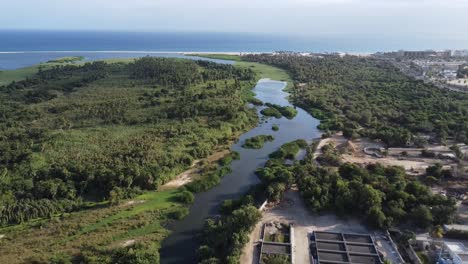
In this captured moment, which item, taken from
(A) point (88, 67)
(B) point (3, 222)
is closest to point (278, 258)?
(B) point (3, 222)

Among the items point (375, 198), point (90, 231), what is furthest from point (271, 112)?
point (90, 231)

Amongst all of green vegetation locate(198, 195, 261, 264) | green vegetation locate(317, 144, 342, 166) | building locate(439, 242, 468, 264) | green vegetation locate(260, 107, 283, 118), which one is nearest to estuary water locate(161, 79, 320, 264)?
green vegetation locate(198, 195, 261, 264)

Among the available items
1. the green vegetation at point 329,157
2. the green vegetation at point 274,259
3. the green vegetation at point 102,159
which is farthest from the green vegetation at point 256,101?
the green vegetation at point 274,259

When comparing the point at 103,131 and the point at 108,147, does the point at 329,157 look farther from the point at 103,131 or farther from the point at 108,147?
the point at 103,131

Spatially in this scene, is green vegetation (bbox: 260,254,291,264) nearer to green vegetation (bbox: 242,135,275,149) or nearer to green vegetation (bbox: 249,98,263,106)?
green vegetation (bbox: 242,135,275,149)

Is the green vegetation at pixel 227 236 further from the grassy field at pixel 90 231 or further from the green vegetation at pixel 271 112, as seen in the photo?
the green vegetation at pixel 271 112
